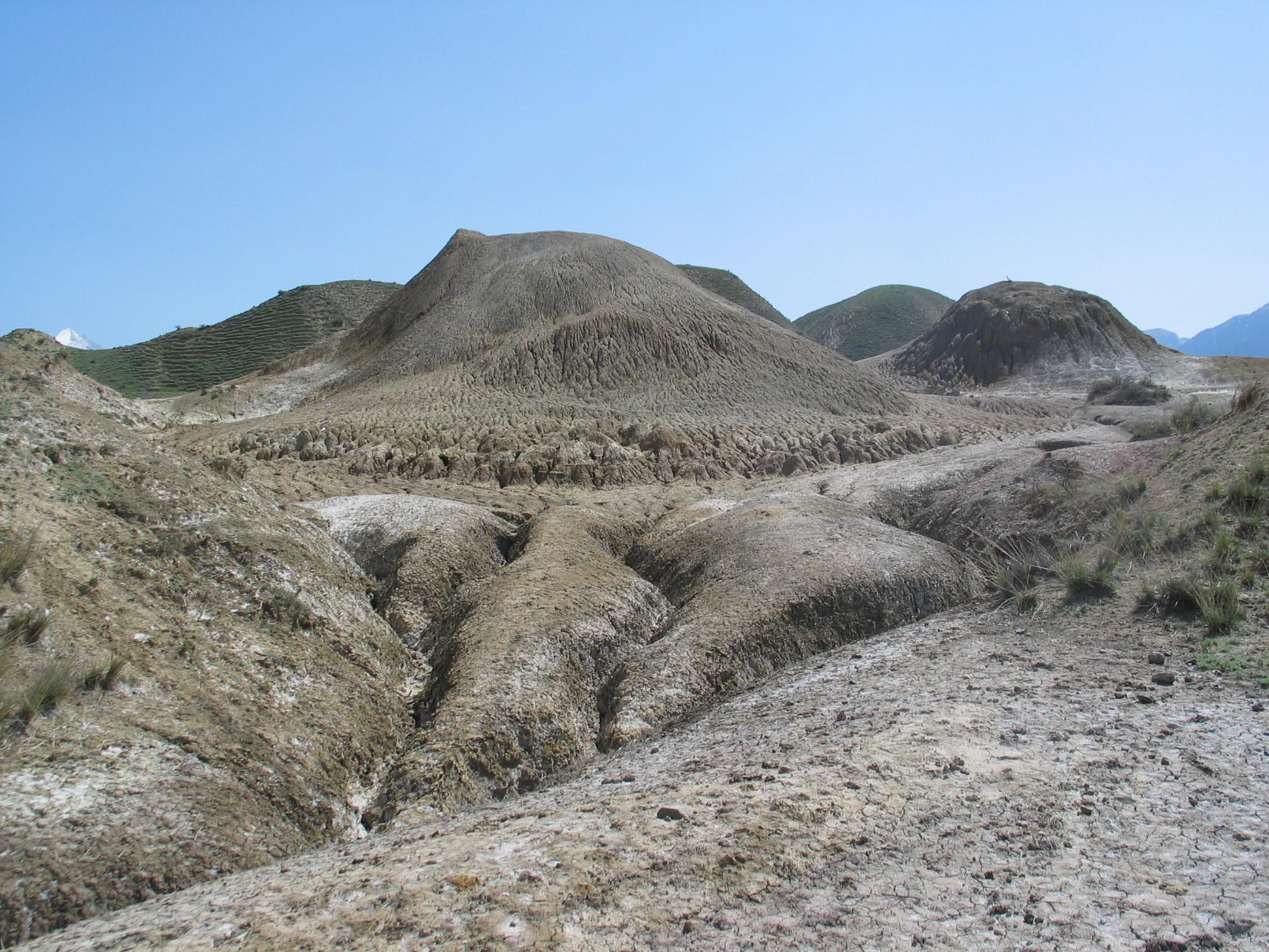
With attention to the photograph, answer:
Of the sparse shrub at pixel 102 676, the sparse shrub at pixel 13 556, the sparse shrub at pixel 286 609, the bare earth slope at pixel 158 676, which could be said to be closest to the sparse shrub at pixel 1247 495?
the bare earth slope at pixel 158 676

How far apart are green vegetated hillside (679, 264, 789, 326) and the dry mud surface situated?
5321 centimetres

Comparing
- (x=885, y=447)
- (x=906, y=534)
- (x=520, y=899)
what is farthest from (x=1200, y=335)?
(x=520, y=899)

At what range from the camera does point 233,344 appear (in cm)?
5922

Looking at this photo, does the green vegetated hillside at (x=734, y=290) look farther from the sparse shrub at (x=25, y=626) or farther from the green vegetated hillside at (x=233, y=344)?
the sparse shrub at (x=25, y=626)

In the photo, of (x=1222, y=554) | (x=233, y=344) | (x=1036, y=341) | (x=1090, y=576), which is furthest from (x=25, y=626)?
(x=233, y=344)

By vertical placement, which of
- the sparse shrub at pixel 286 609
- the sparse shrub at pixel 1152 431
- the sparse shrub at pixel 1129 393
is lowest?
the sparse shrub at pixel 286 609

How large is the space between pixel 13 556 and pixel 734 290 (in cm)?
5953

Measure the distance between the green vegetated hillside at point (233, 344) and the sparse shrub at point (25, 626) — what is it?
1941 inches

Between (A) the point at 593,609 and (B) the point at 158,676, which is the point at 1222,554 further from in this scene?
(B) the point at 158,676

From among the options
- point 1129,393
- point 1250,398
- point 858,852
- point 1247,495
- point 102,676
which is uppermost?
point 1129,393

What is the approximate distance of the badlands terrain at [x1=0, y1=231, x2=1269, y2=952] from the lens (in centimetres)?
378

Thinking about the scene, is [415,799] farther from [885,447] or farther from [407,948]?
[885,447]

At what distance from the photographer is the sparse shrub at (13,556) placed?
570cm

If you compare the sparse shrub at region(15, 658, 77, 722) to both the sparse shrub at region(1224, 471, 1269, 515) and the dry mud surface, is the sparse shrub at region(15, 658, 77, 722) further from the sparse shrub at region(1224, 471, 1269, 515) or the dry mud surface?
the sparse shrub at region(1224, 471, 1269, 515)
